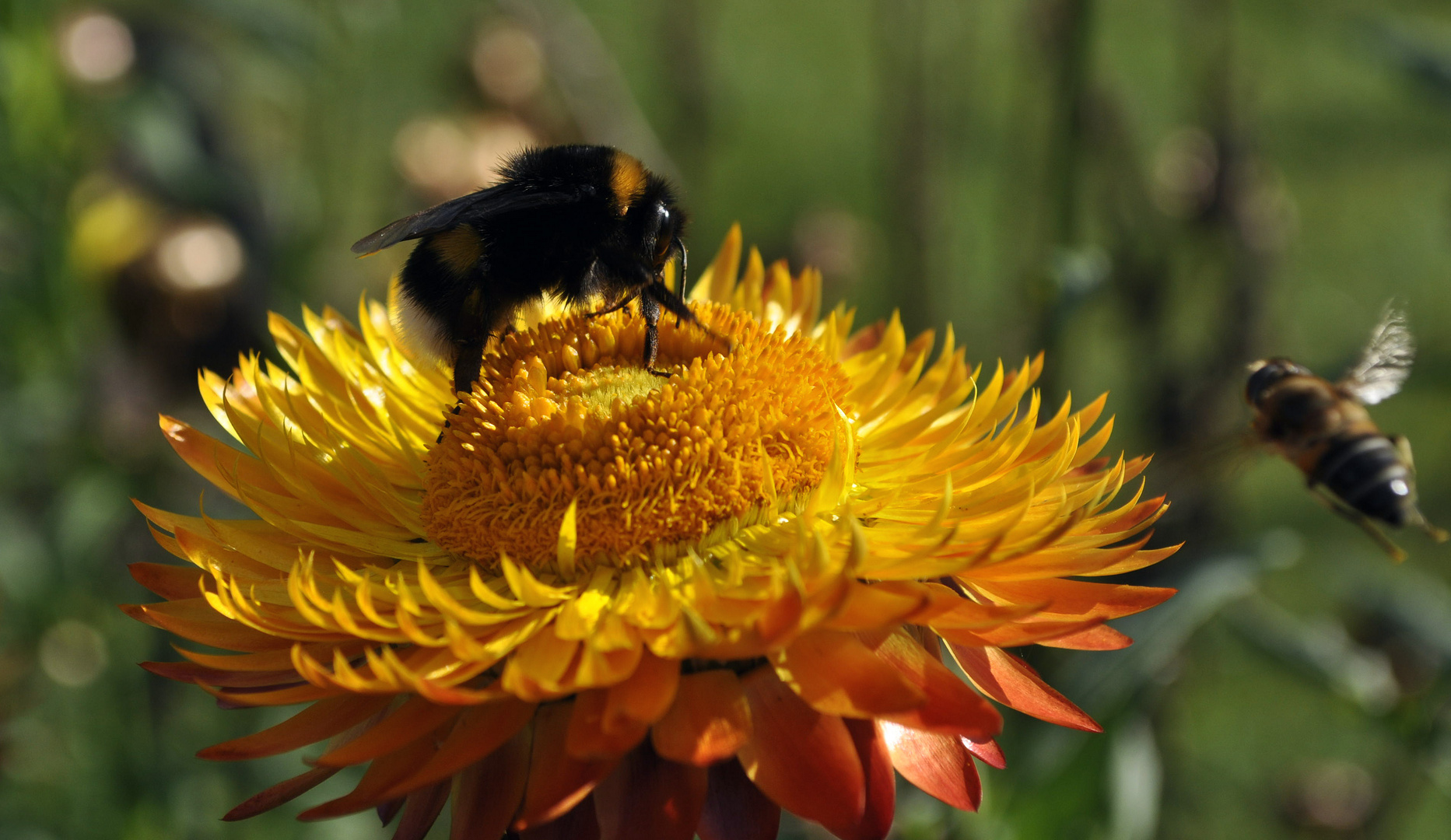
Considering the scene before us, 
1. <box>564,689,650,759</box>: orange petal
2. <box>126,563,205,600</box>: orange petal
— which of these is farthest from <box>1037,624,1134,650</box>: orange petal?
<box>126,563,205,600</box>: orange petal

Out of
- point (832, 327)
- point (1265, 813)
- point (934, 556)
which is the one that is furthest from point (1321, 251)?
point (934, 556)

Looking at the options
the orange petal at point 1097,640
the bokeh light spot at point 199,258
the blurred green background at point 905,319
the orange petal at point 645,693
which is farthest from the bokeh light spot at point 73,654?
the orange petal at point 1097,640

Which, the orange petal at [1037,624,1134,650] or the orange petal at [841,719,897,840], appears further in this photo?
the orange petal at [1037,624,1134,650]

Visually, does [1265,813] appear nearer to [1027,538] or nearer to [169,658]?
[1027,538]

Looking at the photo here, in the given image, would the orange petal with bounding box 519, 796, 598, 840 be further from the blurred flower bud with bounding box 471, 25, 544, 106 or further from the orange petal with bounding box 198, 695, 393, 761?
the blurred flower bud with bounding box 471, 25, 544, 106

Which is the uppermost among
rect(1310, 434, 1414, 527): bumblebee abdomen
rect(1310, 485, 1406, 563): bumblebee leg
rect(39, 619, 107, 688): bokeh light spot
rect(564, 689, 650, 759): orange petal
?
rect(564, 689, 650, 759): orange petal

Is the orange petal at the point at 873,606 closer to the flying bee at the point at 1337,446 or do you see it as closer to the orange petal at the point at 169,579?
the flying bee at the point at 1337,446
